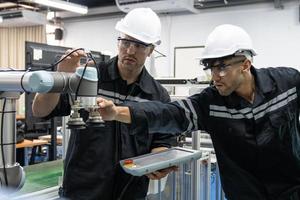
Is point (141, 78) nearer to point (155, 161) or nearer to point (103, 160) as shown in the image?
point (103, 160)

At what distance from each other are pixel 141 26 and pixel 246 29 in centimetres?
509

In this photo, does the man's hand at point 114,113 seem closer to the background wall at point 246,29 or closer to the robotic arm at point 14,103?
the robotic arm at point 14,103

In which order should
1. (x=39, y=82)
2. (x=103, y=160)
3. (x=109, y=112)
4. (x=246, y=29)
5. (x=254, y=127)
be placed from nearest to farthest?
(x=39, y=82) < (x=109, y=112) < (x=103, y=160) < (x=254, y=127) < (x=246, y=29)

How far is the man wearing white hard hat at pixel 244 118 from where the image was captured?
1.65 meters

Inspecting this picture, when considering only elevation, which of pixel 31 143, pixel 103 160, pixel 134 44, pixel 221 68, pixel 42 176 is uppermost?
pixel 134 44

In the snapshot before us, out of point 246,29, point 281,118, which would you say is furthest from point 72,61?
point 246,29

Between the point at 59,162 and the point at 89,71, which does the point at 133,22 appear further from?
the point at 59,162

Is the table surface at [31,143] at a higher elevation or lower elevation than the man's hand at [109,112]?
lower

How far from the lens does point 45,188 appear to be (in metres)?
1.71

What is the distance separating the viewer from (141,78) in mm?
1750

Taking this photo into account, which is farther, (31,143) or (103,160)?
(31,143)

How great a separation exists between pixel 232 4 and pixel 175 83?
4.08 m

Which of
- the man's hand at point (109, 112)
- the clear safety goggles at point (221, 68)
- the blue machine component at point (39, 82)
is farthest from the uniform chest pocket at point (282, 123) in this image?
the blue machine component at point (39, 82)

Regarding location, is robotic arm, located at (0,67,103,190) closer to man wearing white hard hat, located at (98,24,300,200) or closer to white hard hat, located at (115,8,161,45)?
man wearing white hard hat, located at (98,24,300,200)
